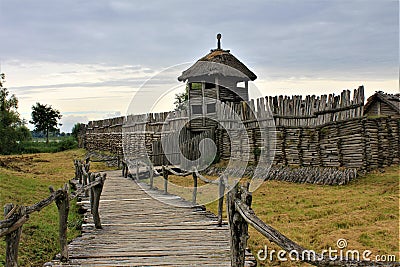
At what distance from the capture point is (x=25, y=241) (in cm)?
758

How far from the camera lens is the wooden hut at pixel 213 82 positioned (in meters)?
20.8

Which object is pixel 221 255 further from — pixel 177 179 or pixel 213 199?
pixel 177 179

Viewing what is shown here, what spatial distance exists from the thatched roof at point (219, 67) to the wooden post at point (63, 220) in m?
14.9

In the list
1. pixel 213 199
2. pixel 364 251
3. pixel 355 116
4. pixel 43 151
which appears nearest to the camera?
pixel 364 251

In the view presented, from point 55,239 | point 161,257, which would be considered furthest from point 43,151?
point 161,257

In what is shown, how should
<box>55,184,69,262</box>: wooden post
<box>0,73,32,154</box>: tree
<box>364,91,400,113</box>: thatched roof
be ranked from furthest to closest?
<box>0,73,32,154</box>: tree < <box>364,91,400,113</box>: thatched roof < <box>55,184,69,262</box>: wooden post

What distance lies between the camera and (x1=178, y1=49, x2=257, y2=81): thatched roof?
2045cm

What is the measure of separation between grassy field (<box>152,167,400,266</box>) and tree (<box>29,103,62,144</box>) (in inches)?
1994

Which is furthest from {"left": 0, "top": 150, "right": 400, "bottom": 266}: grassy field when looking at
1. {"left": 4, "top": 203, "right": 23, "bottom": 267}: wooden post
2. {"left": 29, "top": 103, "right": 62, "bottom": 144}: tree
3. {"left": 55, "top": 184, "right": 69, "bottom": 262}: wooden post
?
{"left": 29, "top": 103, "right": 62, "bottom": 144}: tree

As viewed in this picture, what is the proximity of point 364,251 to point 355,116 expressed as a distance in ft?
24.5

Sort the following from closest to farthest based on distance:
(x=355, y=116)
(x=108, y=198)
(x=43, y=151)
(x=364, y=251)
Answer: (x=364, y=251) → (x=108, y=198) → (x=355, y=116) → (x=43, y=151)

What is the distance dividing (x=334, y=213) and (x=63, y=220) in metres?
6.47

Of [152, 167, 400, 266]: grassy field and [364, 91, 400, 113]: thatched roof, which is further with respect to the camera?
[364, 91, 400, 113]: thatched roof

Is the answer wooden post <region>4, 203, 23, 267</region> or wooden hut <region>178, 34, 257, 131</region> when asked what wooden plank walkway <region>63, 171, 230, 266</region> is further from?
wooden hut <region>178, 34, 257, 131</region>
